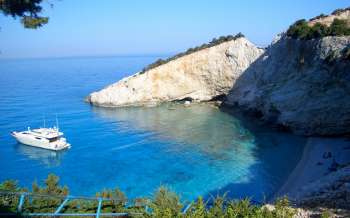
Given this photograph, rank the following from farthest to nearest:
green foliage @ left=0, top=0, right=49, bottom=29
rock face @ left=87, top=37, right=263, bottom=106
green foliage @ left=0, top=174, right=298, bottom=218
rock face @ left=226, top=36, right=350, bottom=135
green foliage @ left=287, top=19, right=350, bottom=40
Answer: rock face @ left=87, top=37, right=263, bottom=106
green foliage @ left=287, top=19, right=350, bottom=40
rock face @ left=226, top=36, right=350, bottom=135
green foliage @ left=0, top=0, right=49, bottom=29
green foliage @ left=0, top=174, right=298, bottom=218

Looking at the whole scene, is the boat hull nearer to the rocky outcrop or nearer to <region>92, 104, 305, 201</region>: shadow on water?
<region>92, 104, 305, 201</region>: shadow on water

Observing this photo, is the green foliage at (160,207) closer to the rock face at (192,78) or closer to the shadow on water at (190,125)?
the shadow on water at (190,125)

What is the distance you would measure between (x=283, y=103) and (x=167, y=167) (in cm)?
1754

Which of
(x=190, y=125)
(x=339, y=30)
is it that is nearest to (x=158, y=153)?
(x=190, y=125)

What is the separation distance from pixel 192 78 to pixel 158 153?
2478 cm

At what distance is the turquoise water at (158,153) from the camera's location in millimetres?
26656

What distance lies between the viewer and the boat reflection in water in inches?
1288

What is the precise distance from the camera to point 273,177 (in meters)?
27.2

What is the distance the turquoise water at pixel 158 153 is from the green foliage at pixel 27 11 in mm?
15855

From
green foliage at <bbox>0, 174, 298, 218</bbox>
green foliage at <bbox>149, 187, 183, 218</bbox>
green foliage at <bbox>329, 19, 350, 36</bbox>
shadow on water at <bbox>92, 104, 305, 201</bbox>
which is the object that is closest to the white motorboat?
shadow on water at <bbox>92, 104, 305, 201</bbox>

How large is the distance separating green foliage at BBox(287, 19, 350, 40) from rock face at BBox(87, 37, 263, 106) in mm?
13052

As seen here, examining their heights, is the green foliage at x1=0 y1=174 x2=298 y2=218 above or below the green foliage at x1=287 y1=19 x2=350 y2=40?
below

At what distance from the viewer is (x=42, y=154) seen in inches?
1385

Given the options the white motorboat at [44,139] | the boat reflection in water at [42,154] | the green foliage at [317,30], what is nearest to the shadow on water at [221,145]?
the white motorboat at [44,139]
